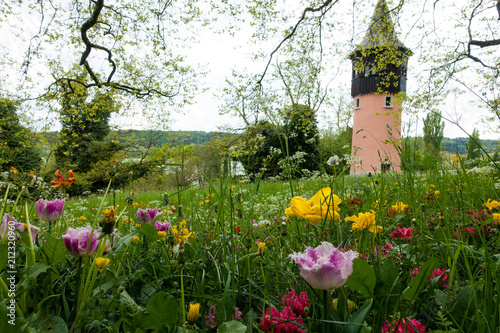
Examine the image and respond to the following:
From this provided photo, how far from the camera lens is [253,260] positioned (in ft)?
3.40

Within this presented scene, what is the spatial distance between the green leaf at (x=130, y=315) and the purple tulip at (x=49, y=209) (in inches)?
19.7

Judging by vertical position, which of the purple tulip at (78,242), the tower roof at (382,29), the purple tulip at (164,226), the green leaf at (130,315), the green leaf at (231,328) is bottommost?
the green leaf at (130,315)

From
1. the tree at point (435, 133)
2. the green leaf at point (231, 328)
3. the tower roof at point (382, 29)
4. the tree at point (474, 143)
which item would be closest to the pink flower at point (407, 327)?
the green leaf at point (231, 328)

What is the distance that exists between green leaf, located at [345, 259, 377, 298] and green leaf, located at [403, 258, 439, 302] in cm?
10

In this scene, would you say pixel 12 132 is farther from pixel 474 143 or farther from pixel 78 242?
pixel 474 143

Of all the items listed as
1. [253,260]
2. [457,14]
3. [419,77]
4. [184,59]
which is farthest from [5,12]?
[457,14]

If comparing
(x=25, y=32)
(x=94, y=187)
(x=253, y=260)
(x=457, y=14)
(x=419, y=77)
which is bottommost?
(x=94, y=187)

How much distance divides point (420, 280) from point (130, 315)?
2.25ft

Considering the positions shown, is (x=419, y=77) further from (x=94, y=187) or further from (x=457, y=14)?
(x=94, y=187)

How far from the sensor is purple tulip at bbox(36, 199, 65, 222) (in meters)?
0.96

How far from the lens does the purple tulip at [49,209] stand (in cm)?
96

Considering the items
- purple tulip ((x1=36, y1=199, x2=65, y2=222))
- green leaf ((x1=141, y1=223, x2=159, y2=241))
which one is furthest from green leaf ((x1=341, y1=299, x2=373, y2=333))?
purple tulip ((x1=36, y1=199, x2=65, y2=222))

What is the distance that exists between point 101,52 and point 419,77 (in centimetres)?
959

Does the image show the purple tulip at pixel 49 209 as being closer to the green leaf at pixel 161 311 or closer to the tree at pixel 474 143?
the green leaf at pixel 161 311
